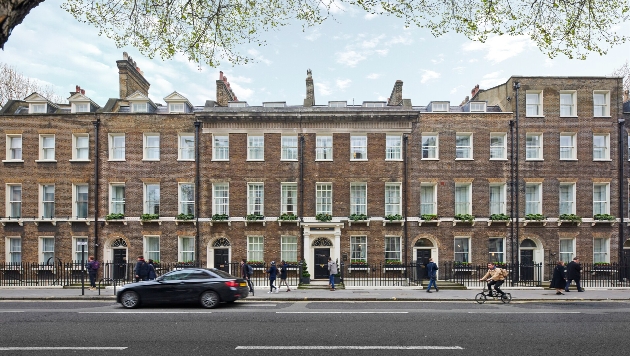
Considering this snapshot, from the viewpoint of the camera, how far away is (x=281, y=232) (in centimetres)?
2597

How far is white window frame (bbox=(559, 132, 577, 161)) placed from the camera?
26281mm

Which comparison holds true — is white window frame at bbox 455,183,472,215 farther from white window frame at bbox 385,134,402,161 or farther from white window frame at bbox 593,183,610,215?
white window frame at bbox 593,183,610,215

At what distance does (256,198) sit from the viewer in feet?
86.3

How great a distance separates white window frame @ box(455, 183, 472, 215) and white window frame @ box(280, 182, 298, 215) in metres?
9.54

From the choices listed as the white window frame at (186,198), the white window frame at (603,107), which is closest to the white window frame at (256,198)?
the white window frame at (186,198)

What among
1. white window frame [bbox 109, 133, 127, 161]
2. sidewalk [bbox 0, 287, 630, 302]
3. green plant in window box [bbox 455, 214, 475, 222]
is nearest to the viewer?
sidewalk [bbox 0, 287, 630, 302]

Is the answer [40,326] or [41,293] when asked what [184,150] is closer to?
[41,293]

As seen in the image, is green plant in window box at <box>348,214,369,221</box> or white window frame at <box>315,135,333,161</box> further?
white window frame at <box>315,135,333,161</box>

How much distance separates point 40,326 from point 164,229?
14273 mm

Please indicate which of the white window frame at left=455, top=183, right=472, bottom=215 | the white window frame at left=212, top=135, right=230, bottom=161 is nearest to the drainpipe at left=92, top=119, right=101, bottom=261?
the white window frame at left=212, top=135, right=230, bottom=161

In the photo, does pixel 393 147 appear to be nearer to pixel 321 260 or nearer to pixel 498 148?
pixel 498 148

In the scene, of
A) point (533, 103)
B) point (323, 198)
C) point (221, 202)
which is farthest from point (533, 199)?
point (221, 202)

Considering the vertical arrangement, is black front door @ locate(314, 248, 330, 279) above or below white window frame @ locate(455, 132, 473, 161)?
below

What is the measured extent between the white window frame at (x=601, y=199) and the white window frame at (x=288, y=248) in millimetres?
17800
